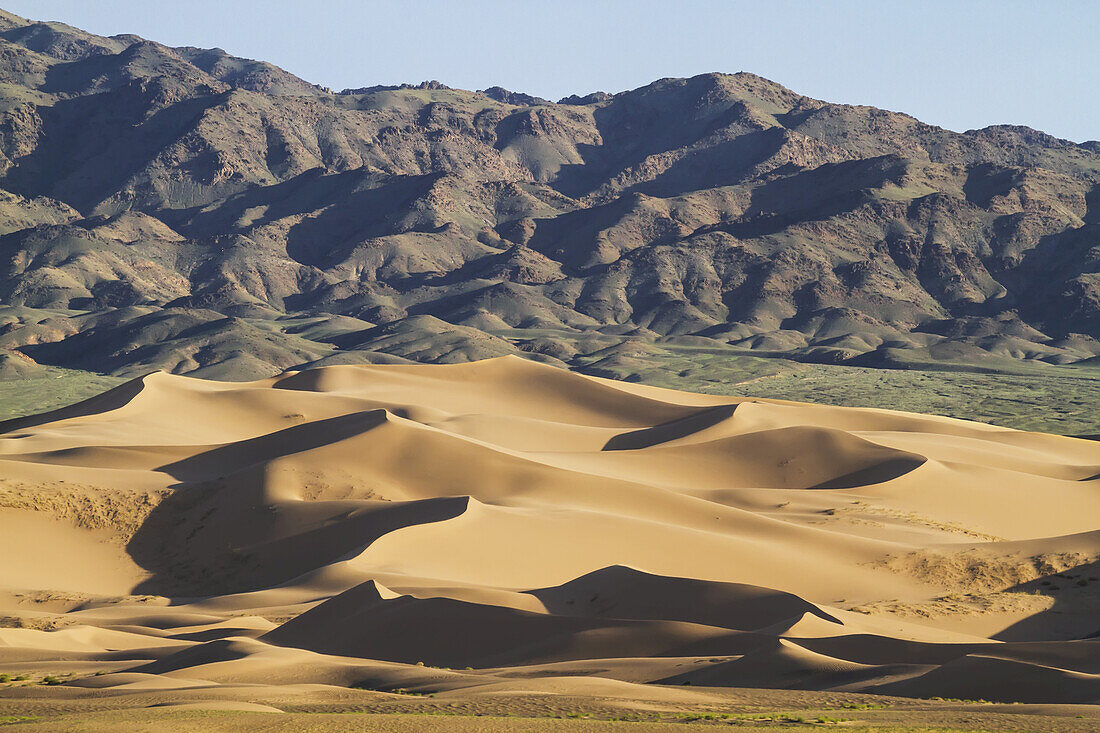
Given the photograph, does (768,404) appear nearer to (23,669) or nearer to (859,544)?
(859,544)

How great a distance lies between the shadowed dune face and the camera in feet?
74.4

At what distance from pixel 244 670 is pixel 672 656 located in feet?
24.8

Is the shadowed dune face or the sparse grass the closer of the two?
the shadowed dune face

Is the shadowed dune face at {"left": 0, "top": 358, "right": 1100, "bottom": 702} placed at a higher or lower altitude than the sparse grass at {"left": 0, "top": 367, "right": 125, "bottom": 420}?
lower

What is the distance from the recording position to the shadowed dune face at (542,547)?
22.7 meters

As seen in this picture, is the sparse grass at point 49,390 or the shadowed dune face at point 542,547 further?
the sparse grass at point 49,390

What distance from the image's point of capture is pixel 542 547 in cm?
3631

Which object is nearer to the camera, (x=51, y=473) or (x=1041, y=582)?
(x=1041, y=582)

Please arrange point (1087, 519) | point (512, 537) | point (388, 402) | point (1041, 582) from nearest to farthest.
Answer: point (1041, 582), point (512, 537), point (1087, 519), point (388, 402)

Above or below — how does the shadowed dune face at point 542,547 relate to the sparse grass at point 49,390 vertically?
below

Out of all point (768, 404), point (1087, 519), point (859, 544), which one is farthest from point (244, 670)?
point (768, 404)

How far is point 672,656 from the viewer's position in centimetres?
2377

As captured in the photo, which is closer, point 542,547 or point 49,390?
point 542,547

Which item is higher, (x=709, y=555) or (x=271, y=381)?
(x=271, y=381)
